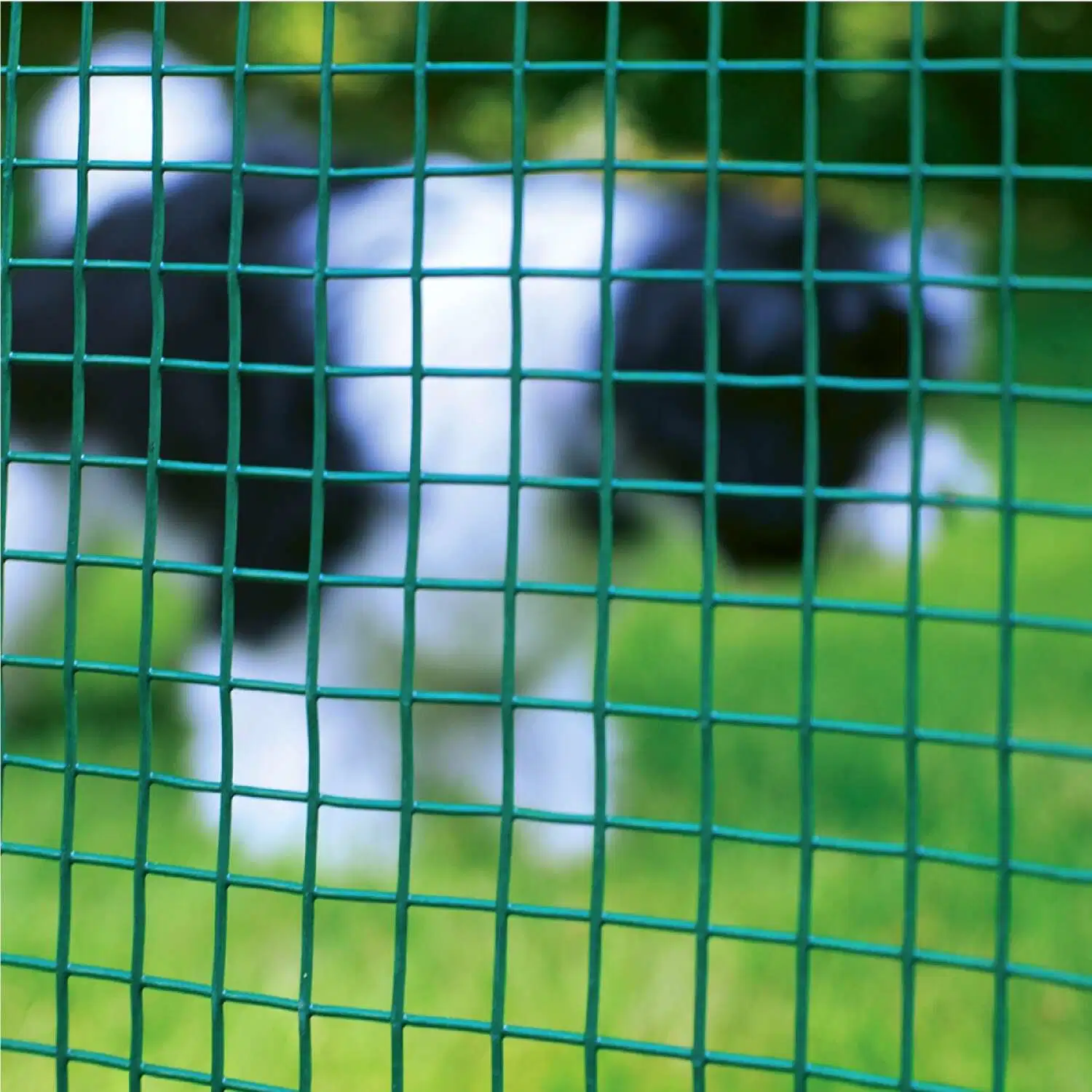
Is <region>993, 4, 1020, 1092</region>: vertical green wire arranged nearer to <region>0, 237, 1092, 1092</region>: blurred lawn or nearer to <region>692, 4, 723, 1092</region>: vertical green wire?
<region>0, 237, 1092, 1092</region>: blurred lawn

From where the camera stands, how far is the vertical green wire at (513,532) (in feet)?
2.78

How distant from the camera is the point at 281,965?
1.68 metres

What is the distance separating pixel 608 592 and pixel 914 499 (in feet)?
0.62

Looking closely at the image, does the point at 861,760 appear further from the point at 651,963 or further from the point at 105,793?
the point at 105,793

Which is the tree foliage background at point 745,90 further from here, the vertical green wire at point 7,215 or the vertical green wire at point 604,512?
the vertical green wire at point 604,512

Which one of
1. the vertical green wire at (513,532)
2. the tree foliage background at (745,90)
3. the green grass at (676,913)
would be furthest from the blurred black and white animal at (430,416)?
the tree foliage background at (745,90)

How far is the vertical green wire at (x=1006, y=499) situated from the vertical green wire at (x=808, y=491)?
0.32ft

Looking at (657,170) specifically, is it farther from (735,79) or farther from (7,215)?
(735,79)

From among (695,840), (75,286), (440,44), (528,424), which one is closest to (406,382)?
(528,424)

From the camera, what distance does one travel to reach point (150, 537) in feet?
3.16

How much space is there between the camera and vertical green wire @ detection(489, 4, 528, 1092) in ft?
2.78

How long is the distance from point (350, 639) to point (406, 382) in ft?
1.30

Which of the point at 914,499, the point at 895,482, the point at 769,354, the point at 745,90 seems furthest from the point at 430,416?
the point at 745,90

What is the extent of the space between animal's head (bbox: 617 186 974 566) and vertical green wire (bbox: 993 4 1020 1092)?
1.07m
